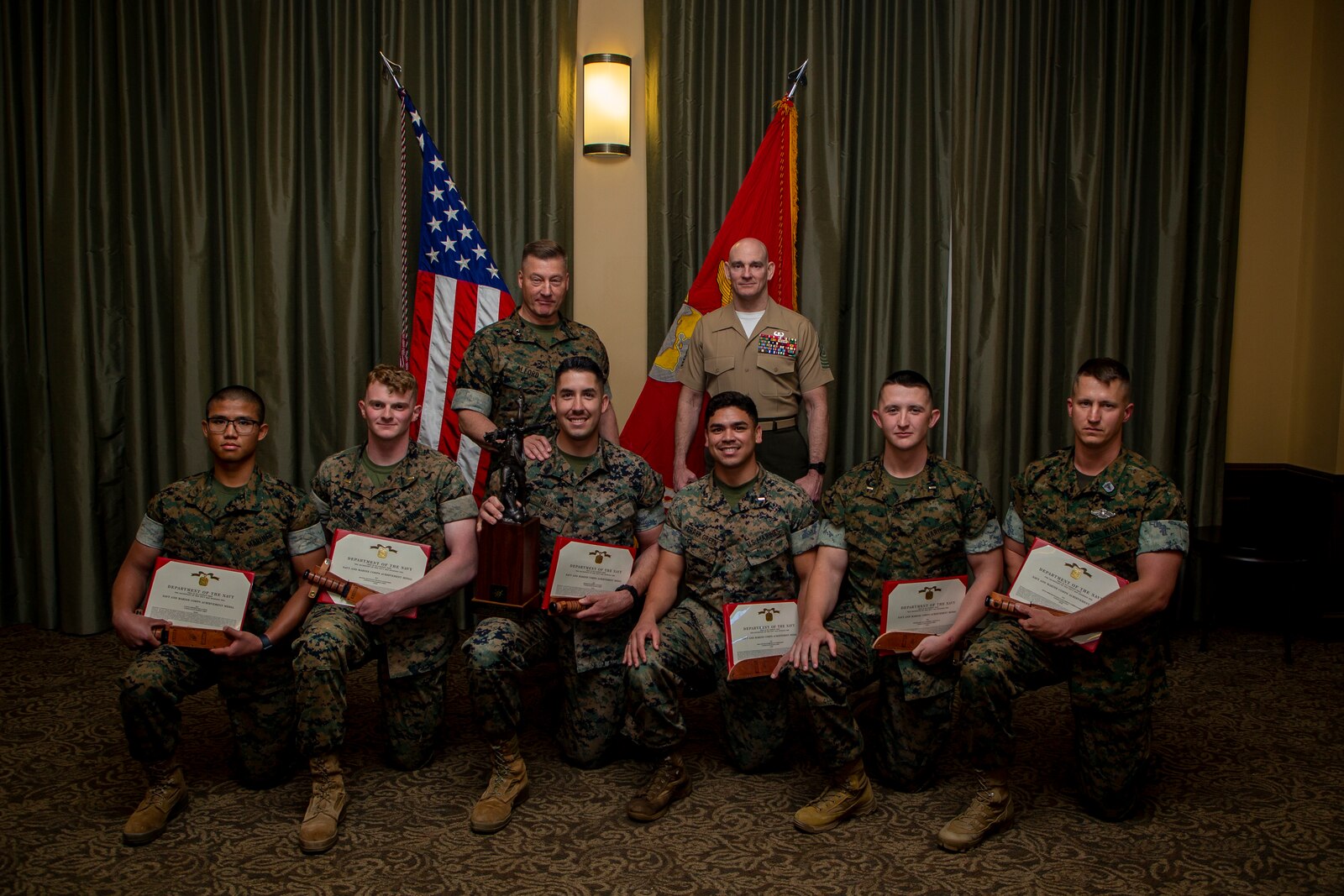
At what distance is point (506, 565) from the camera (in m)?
3.02

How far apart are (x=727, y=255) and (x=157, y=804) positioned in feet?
9.82

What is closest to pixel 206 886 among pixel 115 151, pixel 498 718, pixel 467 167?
pixel 498 718

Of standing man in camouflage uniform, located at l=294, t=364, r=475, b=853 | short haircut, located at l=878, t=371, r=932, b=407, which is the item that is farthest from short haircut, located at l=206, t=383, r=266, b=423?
short haircut, located at l=878, t=371, r=932, b=407

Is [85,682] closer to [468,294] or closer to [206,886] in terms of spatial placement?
[206,886]

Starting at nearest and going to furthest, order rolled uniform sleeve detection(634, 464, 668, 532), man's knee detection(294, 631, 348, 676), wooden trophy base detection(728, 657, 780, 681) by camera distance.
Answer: man's knee detection(294, 631, 348, 676) → wooden trophy base detection(728, 657, 780, 681) → rolled uniform sleeve detection(634, 464, 668, 532)

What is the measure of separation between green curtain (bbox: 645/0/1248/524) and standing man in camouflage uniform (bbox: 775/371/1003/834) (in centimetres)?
155

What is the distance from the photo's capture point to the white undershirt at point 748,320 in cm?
394

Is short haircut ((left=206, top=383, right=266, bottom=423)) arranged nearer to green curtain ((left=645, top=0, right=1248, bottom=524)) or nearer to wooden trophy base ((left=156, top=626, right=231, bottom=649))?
wooden trophy base ((left=156, top=626, right=231, bottom=649))

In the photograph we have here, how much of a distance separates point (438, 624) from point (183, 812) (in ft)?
2.93

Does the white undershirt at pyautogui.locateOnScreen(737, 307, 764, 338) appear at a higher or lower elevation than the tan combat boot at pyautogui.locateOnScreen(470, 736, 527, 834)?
higher

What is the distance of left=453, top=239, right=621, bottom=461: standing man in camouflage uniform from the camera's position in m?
3.76

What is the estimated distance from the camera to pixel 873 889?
2.54m

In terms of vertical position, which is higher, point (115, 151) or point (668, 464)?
point (115, 151)

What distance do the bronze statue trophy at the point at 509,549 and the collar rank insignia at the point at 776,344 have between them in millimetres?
1207
